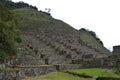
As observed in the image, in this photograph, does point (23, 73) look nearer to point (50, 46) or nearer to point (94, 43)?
point (50, 46)

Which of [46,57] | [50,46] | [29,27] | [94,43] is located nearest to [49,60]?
[46,57]

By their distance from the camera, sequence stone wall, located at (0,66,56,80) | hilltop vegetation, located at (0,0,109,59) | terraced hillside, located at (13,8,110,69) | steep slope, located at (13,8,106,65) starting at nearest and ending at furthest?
stone wall, located at (0,66,56,80) < hilltop vegetation, located at (0,0,109,59) < terraced hillside, located at (13,8,110,69) < steep slope, located at (13,8,106,65)

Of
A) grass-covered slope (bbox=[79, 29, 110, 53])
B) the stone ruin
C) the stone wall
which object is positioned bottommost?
the stone wall

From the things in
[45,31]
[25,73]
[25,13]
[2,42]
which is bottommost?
[25,73]

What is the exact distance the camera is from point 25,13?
105000 mm

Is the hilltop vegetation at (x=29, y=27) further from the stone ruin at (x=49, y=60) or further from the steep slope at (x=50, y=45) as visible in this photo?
the stone ruin at (x=49, y=60)

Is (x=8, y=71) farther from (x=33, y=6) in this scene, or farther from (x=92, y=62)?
(x=33, y=6)

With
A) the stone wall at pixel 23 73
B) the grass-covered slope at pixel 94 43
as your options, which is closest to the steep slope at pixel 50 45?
the grass-covered slope at pixel 94 43

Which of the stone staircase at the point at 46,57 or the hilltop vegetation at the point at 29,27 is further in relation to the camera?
the hilltop vegetation at the point at 29,27

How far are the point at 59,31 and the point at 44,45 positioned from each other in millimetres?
21866

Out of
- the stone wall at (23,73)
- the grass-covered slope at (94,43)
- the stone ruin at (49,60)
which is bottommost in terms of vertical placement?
the stone wall at (23,73)

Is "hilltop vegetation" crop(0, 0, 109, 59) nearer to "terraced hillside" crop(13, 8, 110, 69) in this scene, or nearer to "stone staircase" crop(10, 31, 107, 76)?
"terraced hillside" crop(13, 8, 110, 69)

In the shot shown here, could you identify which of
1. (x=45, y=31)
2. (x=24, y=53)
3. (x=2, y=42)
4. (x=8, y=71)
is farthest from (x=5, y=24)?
(x=45, y=31)

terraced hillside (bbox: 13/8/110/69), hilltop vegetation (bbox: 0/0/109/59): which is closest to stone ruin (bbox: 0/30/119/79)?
terraced hillside (bbox: 13/8/110/69)
